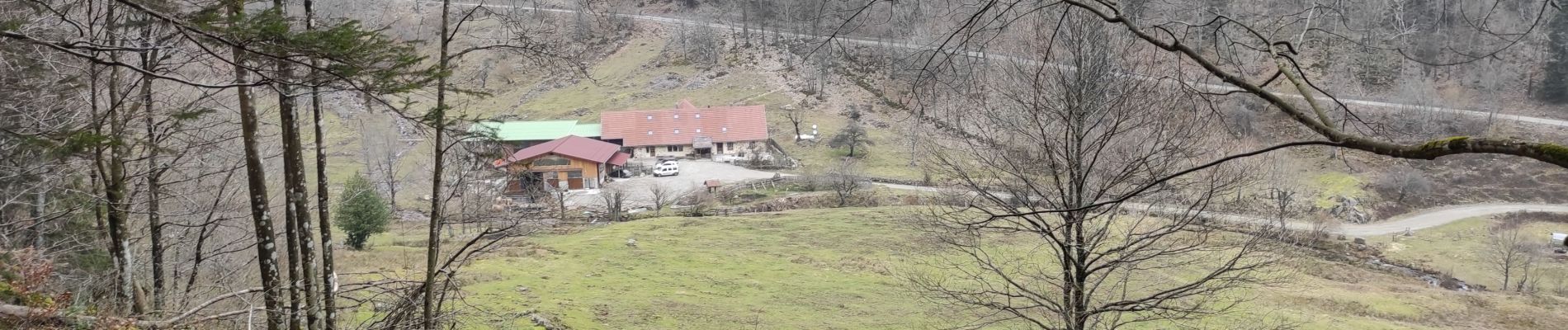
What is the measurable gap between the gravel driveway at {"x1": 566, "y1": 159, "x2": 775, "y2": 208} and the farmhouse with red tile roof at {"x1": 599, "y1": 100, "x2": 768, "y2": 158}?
1803 mm

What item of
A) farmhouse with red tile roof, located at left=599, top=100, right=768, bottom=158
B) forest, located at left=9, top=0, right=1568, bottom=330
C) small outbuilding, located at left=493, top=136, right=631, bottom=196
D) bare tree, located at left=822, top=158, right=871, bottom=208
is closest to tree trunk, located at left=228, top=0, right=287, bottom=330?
forest, located at left=9, top=0, right=1568, bottom=330

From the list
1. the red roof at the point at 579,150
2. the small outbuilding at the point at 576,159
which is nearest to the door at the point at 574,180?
the small outbuilding at the point at 576,159

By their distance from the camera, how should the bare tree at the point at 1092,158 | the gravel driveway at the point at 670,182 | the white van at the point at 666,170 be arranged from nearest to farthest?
the bare tree at the point at 1092,158 → the gravel driveway at the point at 670,182 → the white van at the point at 666,170

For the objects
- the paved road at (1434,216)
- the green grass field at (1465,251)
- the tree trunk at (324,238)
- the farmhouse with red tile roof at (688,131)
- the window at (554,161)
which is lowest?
the green grass field at (1465,251)

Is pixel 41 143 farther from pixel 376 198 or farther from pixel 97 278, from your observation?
pixel 376 198

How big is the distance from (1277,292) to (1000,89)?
14.1 meters

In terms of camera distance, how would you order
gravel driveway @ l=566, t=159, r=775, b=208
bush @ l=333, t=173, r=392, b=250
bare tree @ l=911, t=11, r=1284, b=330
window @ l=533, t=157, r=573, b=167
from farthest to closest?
window @ l=533, t=157, r=573, b=167, gravel driveway @ l=566, t=159, r=775, b=208, bush @ l=333, t=173, r=392, b=250, bare tree @ l=911, t=11, r=1284, b=330

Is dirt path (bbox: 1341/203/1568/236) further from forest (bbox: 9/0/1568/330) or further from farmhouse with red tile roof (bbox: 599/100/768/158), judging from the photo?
farmhouse with red tile roof (bbox: 599/100/768/158)

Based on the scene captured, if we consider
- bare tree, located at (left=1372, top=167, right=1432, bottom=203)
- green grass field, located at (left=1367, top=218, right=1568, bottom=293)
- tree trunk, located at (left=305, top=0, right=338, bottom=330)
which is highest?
tree trunk, located at (left=305, top=0, right=338, bottom=330)

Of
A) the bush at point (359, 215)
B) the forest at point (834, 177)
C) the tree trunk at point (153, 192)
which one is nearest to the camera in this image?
the forest at point (834, 177)

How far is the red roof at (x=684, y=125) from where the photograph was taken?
42.8 metres

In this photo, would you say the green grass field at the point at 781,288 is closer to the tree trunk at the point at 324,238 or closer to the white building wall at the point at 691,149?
the tree trunk at the point at 324,238

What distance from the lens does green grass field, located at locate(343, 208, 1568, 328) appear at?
15.8 meters

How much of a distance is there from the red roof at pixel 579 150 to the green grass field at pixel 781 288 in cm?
992
